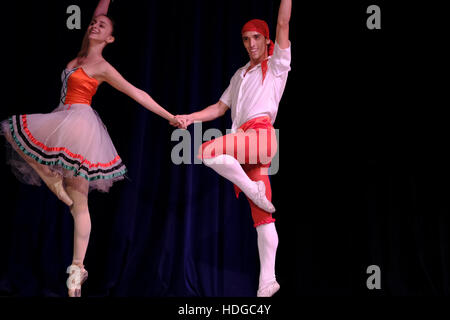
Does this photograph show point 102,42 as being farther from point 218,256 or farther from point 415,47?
point 415,47

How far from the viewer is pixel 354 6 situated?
120 inches

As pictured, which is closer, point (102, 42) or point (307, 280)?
point (102, 42)

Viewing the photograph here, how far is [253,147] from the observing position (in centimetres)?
222

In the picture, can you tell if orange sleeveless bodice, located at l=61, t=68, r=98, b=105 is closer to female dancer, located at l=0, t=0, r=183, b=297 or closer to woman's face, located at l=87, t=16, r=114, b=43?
female dancer, located at l=0, t=0, r=183, b=297

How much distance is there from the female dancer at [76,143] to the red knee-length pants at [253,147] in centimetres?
42

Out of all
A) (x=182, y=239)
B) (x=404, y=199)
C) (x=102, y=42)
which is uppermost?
(x=102, y=42)

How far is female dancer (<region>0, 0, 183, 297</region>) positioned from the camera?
2.26 m

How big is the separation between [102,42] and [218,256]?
5.37 feet

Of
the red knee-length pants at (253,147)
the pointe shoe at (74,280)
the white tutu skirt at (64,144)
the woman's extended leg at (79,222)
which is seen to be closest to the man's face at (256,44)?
the red knee-length pants at (253,147)

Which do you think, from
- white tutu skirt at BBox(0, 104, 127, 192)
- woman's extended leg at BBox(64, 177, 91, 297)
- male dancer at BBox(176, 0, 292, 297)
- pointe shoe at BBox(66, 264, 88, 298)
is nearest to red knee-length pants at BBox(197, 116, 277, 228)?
male dancer at BBox(176, 0, 292, 297)

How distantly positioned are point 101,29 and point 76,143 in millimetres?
753

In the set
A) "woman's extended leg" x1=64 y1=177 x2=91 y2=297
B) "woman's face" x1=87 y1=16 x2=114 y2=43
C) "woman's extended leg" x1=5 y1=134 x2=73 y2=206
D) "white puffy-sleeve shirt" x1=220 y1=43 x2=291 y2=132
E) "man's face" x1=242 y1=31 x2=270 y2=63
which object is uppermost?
"woman's face" x1=87 y1=16 x2=114 y2=43
